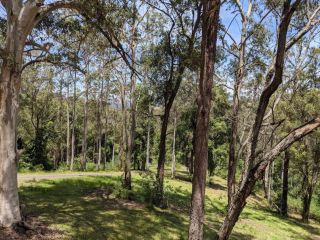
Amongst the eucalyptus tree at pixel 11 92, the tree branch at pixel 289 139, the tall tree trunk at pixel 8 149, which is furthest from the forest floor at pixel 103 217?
the tree branch at pixel 289 139

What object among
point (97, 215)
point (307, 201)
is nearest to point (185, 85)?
point (307, 201)

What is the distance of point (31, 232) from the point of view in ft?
30.1

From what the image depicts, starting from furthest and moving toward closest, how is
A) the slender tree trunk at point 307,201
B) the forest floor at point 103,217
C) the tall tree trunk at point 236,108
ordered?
the slender tree trunk at point 307,201 < the tall tree trunk at point 236,108 < the forest floor at point 103,217

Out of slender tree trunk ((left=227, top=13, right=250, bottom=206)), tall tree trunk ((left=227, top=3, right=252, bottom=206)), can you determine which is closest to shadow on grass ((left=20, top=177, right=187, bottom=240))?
slender tree trunk ((left=227, top=13, right=250, bottom=206))

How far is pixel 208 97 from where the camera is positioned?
7016mm

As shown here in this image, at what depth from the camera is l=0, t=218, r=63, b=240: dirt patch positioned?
870 cm

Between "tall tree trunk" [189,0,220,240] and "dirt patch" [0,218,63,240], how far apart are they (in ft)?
13.8

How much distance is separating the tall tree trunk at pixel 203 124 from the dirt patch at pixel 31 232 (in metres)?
4.19

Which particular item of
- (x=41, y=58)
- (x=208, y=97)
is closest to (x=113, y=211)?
(x=41, y=58)

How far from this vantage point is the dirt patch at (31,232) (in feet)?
28.5

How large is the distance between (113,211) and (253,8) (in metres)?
10.5

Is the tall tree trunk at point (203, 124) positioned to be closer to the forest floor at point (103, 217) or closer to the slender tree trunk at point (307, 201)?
the forest floor at point (103, 217)

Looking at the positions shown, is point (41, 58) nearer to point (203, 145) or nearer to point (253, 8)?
point (203, 145)

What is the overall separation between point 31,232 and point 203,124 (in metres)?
5.40
